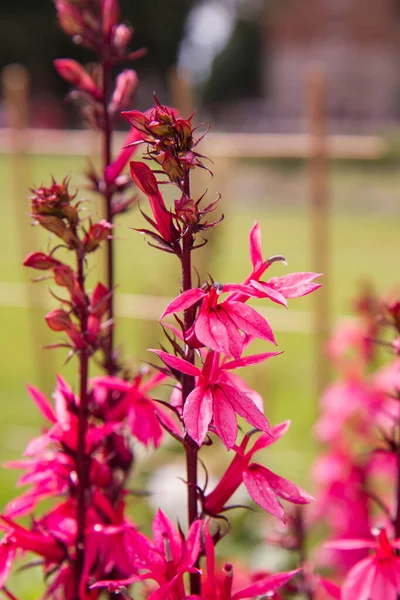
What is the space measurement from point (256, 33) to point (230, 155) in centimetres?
2888

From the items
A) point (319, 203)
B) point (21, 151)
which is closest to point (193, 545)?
point (319, 203)

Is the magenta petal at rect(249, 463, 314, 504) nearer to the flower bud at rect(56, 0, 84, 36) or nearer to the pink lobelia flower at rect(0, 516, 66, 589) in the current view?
the pink lobelia flower at rect(0, 516, 66, 589)

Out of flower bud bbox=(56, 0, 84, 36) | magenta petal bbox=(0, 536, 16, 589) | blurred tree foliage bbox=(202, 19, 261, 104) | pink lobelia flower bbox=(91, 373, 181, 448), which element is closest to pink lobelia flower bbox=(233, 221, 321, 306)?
pink lobelia flower bbox=(91, 373, 181, 448)

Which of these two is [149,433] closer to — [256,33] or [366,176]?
[366,176]

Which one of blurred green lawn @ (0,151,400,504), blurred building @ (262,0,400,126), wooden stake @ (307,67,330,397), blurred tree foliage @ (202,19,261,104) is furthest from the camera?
blurred tree foliage @ (202,19,261,104)

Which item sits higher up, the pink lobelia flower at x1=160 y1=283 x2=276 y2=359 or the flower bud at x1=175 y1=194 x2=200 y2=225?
the flower bud at x1=175 y1=194 x2=200 y2=225

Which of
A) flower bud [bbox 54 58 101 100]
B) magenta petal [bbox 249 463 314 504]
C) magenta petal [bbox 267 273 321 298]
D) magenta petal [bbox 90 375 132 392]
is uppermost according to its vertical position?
flower bud [bbox 54 58 101 100]

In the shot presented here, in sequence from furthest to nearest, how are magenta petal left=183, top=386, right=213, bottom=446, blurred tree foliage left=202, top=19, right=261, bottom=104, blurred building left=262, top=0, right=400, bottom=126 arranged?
blurred tree foliage left=202, top=19, right=261, bottom=104
blurred building left=262, top=0, right=400, bottom=126
magenta petal left=183, top=386, right=213, bottom=446

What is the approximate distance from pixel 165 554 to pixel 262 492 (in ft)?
0.22

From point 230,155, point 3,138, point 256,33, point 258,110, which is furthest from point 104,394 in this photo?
point 256,33

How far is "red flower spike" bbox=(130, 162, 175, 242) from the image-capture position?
1.37ft

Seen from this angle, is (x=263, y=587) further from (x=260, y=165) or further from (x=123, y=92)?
(x=260, y=165)

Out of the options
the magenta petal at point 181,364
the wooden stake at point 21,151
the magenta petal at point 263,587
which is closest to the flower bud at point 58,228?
the magenta petal at point 181,364

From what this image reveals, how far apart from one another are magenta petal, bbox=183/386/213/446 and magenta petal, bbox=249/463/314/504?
0.22 ft
